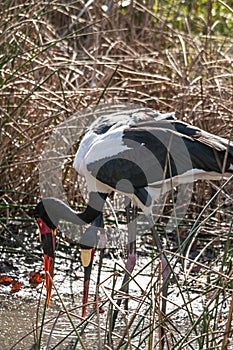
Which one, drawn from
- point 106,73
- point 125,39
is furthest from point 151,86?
point 125,39

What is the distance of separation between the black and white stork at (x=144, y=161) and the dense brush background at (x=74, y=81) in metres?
0.41

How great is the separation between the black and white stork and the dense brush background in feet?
1.34

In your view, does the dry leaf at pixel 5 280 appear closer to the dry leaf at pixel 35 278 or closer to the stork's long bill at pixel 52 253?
the dry leaf at pixel 35 278

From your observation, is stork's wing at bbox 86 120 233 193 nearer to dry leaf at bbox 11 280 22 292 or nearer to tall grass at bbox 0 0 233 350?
tall grass at bbox 0 0 233 350

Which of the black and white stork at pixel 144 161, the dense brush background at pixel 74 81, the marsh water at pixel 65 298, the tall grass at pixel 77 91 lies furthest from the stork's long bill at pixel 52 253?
the dense brush background at pixel 74 81

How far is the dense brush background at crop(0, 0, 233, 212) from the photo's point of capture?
5340mm

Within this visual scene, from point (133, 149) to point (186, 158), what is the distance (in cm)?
31

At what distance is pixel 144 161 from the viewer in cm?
469

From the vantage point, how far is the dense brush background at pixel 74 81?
17.5ft

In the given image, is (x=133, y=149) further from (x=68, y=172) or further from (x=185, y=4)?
(x=185, y=4)

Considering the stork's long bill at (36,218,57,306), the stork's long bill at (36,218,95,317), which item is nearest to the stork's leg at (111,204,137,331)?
the stork's long bill at (36,218,95,317)

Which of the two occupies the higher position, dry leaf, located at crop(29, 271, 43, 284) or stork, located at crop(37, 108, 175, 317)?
stork, located at crop(37, 108, 175, 317)

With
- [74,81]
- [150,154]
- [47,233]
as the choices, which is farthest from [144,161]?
[74,81]

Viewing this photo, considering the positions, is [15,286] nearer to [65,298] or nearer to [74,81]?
[65,298]
